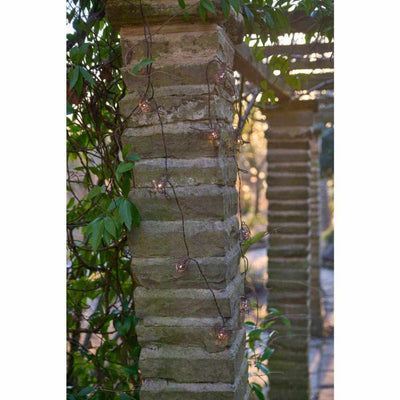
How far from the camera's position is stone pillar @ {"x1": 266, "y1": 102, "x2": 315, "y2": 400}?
16.3 ft

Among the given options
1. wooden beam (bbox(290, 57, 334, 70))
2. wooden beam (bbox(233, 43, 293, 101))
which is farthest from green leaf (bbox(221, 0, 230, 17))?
wooden beam (bbox(290, 57, 334, 70))

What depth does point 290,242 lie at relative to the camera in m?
5.09

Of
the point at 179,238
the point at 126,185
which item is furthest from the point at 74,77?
the point at 179,238

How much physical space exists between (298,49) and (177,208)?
147 cm

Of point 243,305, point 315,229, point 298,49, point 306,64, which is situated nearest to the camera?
point 243,305

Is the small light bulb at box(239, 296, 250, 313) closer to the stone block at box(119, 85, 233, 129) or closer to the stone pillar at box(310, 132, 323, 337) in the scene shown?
the stone block at box(119, 85, 233, 129)

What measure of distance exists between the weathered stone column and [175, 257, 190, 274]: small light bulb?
1cm

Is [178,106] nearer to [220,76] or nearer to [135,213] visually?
[220,76]

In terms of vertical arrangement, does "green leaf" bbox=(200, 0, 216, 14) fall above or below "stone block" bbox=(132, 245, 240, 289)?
above

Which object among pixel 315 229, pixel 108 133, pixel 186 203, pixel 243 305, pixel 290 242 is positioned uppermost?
pixel 108 133

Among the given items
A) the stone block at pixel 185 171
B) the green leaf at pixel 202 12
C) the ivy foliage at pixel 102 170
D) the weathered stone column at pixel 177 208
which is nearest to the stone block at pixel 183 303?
the weathered stone column at pixel 177 208
